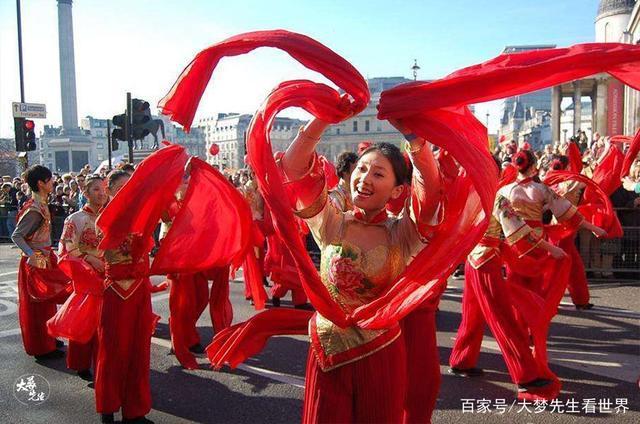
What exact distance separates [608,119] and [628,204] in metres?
29.9

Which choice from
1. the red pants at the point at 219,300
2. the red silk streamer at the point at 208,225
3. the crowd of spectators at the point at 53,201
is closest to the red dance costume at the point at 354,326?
the red silk streamer at the point at 208,225

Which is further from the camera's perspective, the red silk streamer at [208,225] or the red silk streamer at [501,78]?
the red silk streamer at [208,225]

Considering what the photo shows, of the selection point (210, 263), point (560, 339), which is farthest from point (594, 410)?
point (210, 263)

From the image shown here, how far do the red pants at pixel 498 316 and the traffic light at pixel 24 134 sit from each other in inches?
523

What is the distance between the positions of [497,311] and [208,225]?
2.51 m

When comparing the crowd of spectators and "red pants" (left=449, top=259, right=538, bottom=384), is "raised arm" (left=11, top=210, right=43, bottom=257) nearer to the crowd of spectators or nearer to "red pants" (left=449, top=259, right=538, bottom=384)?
"red pants" (left=449, top=259, right=538, bottom=384)

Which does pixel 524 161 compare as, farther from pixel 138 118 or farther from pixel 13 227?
pixel 13 227

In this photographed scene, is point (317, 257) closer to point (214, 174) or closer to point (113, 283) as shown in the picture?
point (113, 283)

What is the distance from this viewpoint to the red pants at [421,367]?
3.53 meters

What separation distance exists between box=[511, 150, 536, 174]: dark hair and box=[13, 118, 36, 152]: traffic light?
13.3 metres

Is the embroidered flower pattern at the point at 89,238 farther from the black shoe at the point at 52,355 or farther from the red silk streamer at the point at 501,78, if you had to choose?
the red silk streamer at the point at 501,78

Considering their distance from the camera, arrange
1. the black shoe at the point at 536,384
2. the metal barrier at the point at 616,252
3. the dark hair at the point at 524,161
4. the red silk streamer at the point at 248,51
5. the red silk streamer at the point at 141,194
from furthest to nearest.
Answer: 1. the metal barrier at the point at 616,252
2. the dark hair at the point at 524,161
3. the black shoe at the point at 536,384
4. the red silk streamer at the point at 141,194
5. the red silk streamer at the point at 248,51

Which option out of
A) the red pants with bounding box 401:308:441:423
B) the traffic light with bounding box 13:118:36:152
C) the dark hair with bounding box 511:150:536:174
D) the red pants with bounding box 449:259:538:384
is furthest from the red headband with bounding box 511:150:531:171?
the traffic light with bounding box 13:118:36:152

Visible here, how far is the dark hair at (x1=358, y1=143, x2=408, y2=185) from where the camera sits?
100 inches
